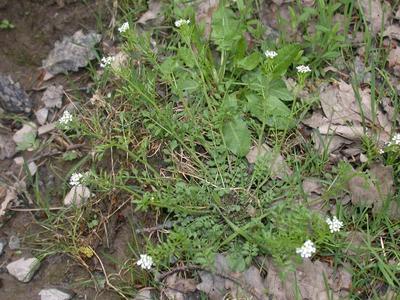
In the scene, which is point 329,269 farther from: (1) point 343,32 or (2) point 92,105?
(2) point 92,105

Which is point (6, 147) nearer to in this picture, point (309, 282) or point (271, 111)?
point (271, 111)

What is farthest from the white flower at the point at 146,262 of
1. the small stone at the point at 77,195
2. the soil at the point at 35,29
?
the soil at the point at 35,29

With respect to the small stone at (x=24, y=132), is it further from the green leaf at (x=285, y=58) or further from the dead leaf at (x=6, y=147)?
the green leaf at (x=285, y=58)

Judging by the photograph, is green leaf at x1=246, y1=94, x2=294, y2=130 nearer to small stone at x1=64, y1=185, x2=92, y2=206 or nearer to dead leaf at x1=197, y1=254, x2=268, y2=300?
dead leaf at x1=197, y1=254, x2=268, y2=300

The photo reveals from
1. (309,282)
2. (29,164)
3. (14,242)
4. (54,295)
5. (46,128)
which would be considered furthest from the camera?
(46,128)

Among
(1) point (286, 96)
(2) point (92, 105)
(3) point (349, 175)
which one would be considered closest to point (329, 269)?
(3) point (349, 175)

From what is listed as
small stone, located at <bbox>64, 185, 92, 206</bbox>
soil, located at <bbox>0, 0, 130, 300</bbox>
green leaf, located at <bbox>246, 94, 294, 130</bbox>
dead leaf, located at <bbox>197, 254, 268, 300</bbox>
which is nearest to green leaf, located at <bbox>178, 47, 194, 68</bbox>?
green leaf, located at <bbox>246, 94, 294, 130</bbox>

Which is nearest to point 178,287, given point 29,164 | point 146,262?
point 146,262
